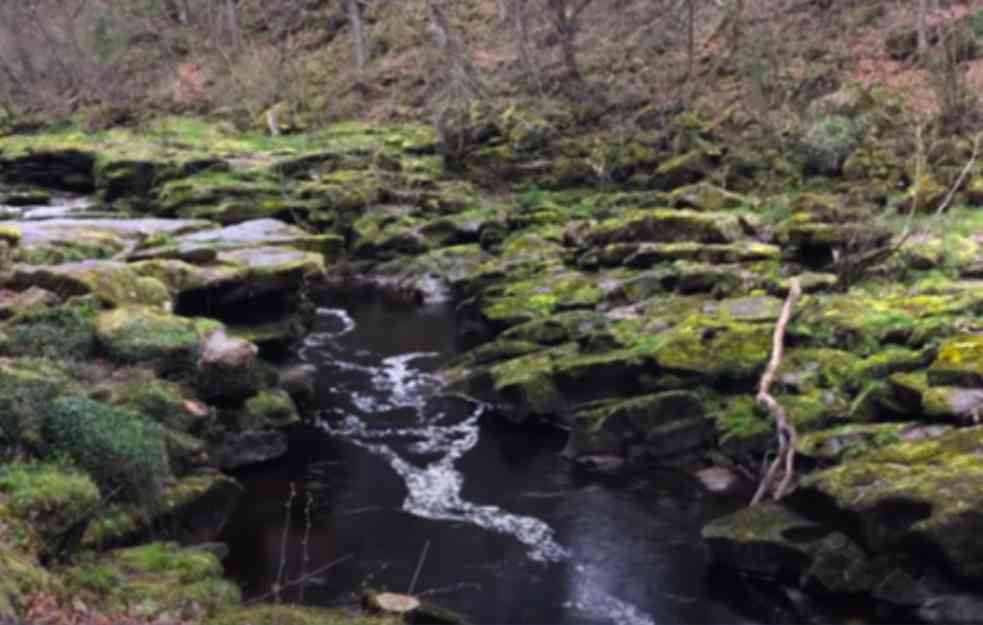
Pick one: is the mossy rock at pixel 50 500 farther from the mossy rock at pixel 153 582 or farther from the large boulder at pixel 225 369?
the large boulder at pixel 225 369

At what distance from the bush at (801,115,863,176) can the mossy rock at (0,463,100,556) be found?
19200 millimetres

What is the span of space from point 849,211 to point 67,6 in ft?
103

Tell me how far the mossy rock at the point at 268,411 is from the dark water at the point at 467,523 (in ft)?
0.95

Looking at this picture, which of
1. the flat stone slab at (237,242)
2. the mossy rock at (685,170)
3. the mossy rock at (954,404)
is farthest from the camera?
the mossy rock at (685,170)

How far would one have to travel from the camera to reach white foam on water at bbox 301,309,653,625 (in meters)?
10.6

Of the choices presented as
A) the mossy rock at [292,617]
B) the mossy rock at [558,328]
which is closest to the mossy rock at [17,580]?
the mossy rock at [292,617]

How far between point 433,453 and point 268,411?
238 cm

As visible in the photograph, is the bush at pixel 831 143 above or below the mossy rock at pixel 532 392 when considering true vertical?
above

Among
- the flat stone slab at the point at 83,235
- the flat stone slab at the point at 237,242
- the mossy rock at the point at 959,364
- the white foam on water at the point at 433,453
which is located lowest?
the white foam on water at the point at 433,453

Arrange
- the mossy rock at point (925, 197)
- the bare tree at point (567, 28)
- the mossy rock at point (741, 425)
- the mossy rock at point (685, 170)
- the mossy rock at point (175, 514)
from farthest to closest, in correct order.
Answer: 1. the bare tree at point (567, 28)
2. the mossy rock at point (685, 170)
3. the mossy rock at point (925, 197)
4. the mossy rock at point (741, 425)
5. the mossy rock at point (175, 514)

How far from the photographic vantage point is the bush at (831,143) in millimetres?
24516

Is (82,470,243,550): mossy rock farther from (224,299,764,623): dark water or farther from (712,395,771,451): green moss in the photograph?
(712,395,771,451): green moss

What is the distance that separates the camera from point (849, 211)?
1991 cm

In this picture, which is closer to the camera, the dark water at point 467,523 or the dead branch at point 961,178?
the dark water at point 467,523
